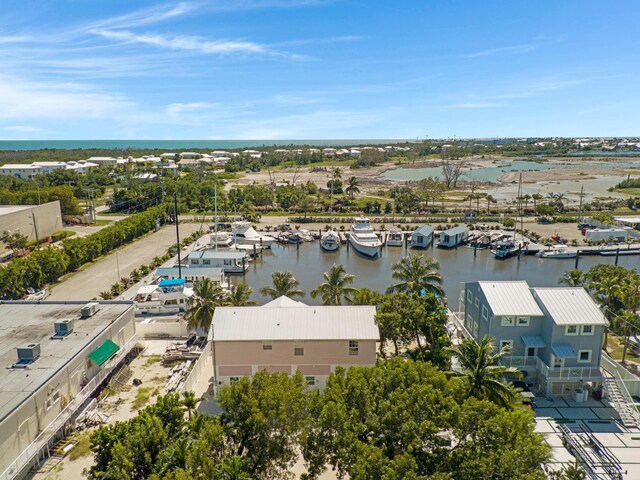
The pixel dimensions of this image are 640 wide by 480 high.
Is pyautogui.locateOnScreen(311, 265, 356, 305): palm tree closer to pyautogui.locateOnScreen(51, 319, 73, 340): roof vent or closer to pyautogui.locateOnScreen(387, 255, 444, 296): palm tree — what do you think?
pyautogui.locateOnScreen(387, 255, 444, 296): palm tree

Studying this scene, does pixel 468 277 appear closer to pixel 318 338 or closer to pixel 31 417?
pixel 318 338

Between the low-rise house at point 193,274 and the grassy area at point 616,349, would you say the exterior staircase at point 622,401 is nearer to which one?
the grassy area at point 616,349

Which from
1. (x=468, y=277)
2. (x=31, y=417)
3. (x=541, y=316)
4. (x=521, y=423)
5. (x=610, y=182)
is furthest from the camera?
(x=610, y=182)

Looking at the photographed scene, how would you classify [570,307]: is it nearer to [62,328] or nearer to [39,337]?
[62,328]

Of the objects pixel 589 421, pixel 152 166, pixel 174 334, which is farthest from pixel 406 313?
pixel 152 166

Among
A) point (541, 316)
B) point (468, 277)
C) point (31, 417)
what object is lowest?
point (468, 277)

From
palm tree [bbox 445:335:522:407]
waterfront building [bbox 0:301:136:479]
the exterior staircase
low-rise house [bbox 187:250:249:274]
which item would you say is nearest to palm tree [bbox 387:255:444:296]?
the exterior staircase

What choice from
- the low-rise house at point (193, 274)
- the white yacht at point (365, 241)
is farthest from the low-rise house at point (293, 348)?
the white yacht at point (365, 241)

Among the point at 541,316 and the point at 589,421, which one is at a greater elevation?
the point at 541,316

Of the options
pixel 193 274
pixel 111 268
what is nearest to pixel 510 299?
pixel 193 274

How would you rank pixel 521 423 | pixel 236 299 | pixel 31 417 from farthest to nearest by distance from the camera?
1. pixel 236 299
2. pixel 31 417
3. pixel 521 423
